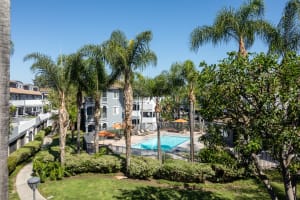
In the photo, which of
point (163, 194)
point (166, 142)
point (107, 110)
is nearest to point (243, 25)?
point (163, 194)

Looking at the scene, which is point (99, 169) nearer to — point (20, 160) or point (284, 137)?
point (20, 160)

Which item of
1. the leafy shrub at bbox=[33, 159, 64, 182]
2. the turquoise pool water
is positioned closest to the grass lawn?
the leafy shrub at bbox=[33, 159, 64, 182]

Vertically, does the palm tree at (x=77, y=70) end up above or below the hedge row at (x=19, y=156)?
above

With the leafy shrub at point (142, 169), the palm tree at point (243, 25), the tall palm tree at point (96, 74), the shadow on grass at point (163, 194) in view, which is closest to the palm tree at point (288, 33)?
the palm tree at point (243, 25)

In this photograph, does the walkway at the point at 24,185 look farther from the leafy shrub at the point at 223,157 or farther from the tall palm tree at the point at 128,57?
the leafy shrub at the point at 223,157

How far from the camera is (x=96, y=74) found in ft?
69.8

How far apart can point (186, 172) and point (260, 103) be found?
968 centimetres

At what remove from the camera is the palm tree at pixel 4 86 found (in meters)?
4.44

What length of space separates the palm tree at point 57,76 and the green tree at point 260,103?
13254 millimetres

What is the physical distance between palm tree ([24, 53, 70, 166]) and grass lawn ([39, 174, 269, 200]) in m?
3.03

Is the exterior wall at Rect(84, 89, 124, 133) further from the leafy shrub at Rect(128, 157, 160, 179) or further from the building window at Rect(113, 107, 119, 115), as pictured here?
the leafy shrub at Rect(128, 157, 160, 179)

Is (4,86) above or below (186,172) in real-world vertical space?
above

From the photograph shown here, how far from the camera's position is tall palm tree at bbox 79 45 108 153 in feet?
63.8

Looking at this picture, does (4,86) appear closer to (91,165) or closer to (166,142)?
(91,165)
